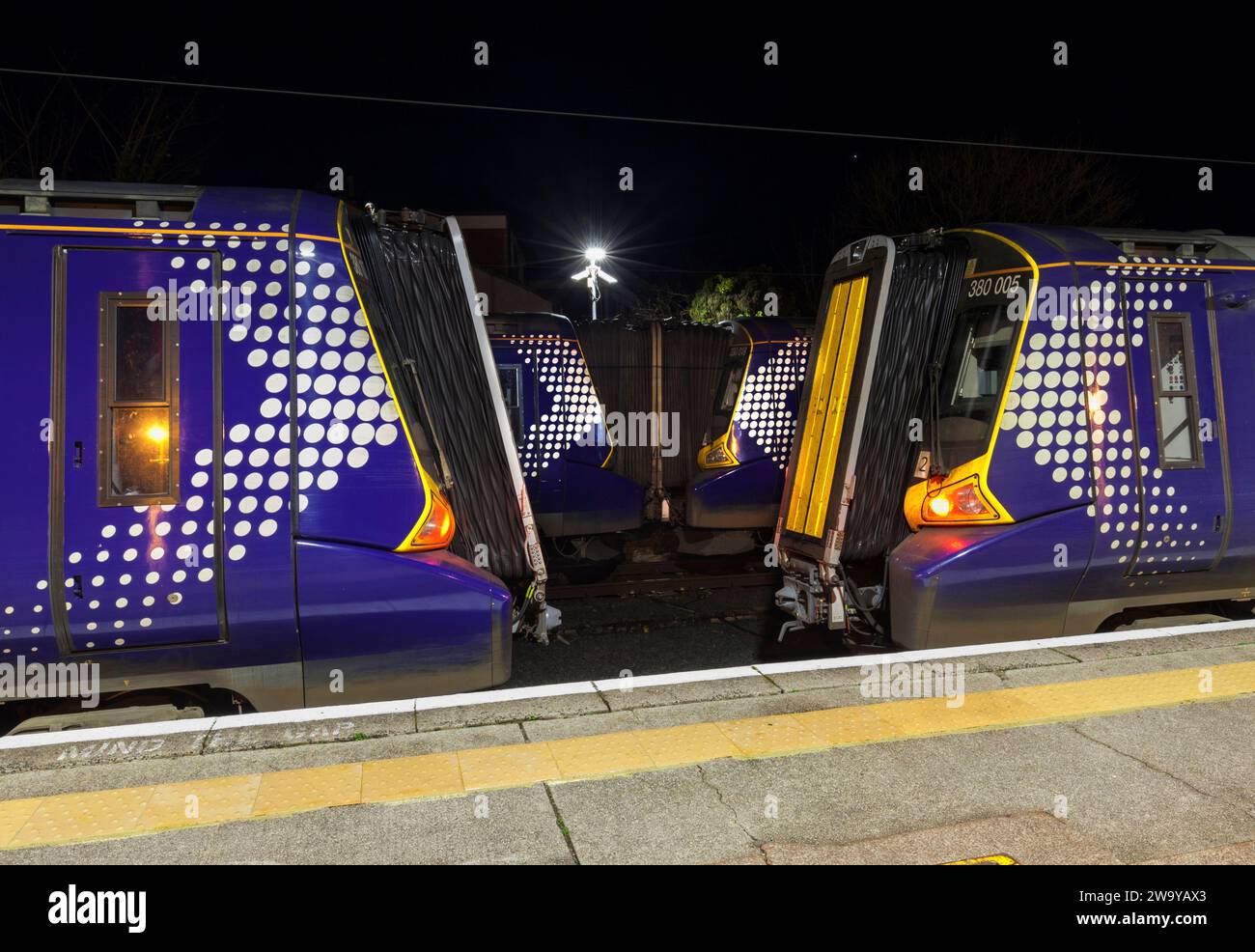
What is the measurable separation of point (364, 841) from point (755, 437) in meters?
8.94

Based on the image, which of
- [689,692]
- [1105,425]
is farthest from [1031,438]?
[689,692]

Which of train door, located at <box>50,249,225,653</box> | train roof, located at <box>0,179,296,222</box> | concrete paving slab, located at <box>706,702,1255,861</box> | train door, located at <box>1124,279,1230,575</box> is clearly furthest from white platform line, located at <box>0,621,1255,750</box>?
train roof, located at <box>0,179,296,222</box>

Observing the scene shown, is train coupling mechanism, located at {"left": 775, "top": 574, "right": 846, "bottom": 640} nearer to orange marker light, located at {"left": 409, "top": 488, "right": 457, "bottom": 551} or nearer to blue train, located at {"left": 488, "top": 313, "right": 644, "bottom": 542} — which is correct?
orange marker light, located at {"left": 409, "top": 488, "right": 457, "bottom": 551}

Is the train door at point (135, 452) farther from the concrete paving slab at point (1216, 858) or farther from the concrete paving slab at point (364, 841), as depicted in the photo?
the concrete paving slab at point (1216, 858)

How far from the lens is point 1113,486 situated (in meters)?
6.04

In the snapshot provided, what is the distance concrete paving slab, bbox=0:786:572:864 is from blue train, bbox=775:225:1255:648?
338 centimetres

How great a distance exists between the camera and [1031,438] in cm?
588

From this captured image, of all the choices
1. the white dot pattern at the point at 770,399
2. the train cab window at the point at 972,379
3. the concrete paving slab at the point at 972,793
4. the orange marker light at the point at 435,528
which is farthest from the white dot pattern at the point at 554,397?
the concrete paving slab at the point at 972,793

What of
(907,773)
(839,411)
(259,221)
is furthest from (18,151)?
(907,773)

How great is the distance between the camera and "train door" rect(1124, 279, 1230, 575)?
20.1 feet

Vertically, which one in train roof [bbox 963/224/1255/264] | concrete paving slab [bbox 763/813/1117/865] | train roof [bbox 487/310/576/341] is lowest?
concrete paving slab [bbox 763/813/1117/865]

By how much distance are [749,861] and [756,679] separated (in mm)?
1774

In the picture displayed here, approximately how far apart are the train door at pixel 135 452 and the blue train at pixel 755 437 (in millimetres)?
7701

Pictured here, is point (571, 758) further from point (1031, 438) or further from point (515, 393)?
point (515, 393)
